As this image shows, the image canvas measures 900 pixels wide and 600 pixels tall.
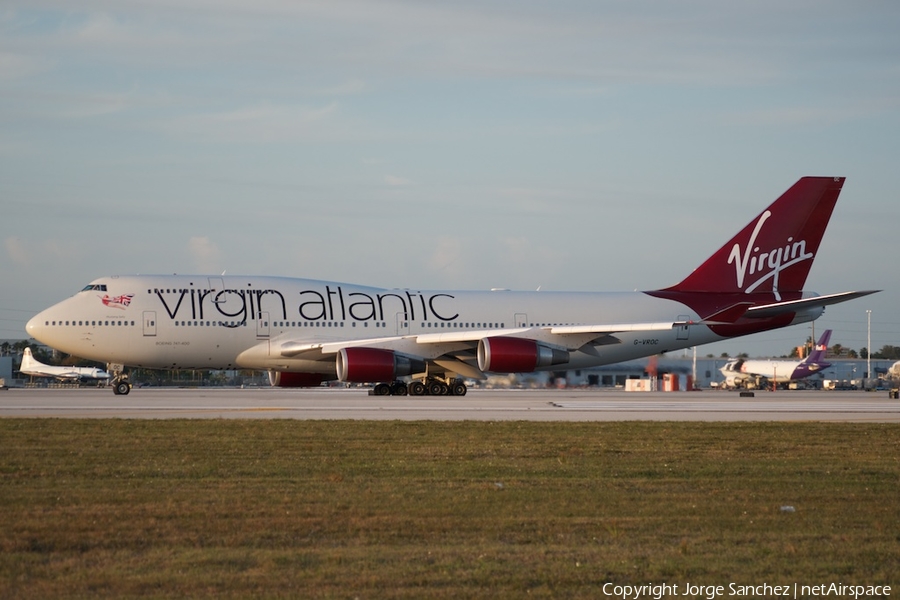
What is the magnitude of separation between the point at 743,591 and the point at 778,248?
1400 inches

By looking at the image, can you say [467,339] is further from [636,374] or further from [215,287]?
[636,374]

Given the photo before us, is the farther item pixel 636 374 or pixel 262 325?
pixel 636 374

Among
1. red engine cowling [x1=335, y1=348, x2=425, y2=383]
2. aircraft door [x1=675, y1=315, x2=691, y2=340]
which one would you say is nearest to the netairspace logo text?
red engine cowling [x1=335, y1=348, x2=425, y2=383]

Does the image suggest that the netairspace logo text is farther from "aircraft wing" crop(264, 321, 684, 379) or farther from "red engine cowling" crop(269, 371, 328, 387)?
"red engine cowling" crop(269, 371, 328, 387)

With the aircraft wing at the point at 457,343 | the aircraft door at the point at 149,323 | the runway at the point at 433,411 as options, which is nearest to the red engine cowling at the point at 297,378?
the aircraft wing at the point at 457,343

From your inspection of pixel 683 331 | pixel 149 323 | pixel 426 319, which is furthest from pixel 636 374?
pixel 149 323

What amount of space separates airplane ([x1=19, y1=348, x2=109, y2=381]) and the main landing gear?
50.6 m

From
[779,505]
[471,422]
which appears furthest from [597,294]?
[779,505]

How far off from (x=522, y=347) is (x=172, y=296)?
12.4 m

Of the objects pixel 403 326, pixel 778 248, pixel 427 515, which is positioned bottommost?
pixel 427 515

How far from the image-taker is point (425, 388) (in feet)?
124

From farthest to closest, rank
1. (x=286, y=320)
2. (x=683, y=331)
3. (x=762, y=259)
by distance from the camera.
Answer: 1. (x=683, y=331)
2. (x=762, y=259)
3. (x=286, y=320)

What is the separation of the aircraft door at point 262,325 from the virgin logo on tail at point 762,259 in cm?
1842

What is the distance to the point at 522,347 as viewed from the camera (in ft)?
119
